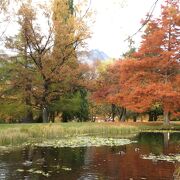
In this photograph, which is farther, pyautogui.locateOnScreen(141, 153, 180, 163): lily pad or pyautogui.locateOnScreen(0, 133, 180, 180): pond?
pyautogui.locateOnScreen(141, 153, 180, 163): lily pad

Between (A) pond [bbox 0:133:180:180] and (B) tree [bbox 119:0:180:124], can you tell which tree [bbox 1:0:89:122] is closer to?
(B) tree [bbox 119:0:180:124]

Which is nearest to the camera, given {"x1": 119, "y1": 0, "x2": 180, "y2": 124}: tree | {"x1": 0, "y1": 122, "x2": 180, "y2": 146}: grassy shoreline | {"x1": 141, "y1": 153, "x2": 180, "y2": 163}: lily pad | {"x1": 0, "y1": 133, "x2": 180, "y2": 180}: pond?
{"x1": 0, "y1": 133, "x2": 180, "y2": 180}: pond

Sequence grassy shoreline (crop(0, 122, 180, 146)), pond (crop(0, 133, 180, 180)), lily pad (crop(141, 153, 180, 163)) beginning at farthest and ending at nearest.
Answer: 1. grassy shoreline (crop(0, 122, 180, 146))
2. lily pad (crop(141, 153, 180, 163))
3. pond (crop(0, 133, 180, 180))

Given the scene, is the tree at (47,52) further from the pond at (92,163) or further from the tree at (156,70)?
the pond at (92,163)

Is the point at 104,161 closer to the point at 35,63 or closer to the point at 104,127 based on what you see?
the point at 104,127

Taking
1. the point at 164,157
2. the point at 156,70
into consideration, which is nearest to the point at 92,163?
the point at 164,157

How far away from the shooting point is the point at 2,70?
44.0 meters

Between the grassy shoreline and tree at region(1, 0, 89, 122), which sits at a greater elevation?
tree at region(1, 0, 89, 122)

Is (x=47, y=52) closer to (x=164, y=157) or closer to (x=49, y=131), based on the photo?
(x=49, y=131)

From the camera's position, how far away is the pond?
15.5 m

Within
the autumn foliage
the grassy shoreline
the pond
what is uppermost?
the autumn foliage

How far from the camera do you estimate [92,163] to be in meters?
18.4

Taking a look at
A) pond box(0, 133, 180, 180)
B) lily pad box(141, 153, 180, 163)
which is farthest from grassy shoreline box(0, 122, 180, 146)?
lily pad box(141, 153, 180, 163)

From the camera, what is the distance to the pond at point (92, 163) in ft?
50.7
